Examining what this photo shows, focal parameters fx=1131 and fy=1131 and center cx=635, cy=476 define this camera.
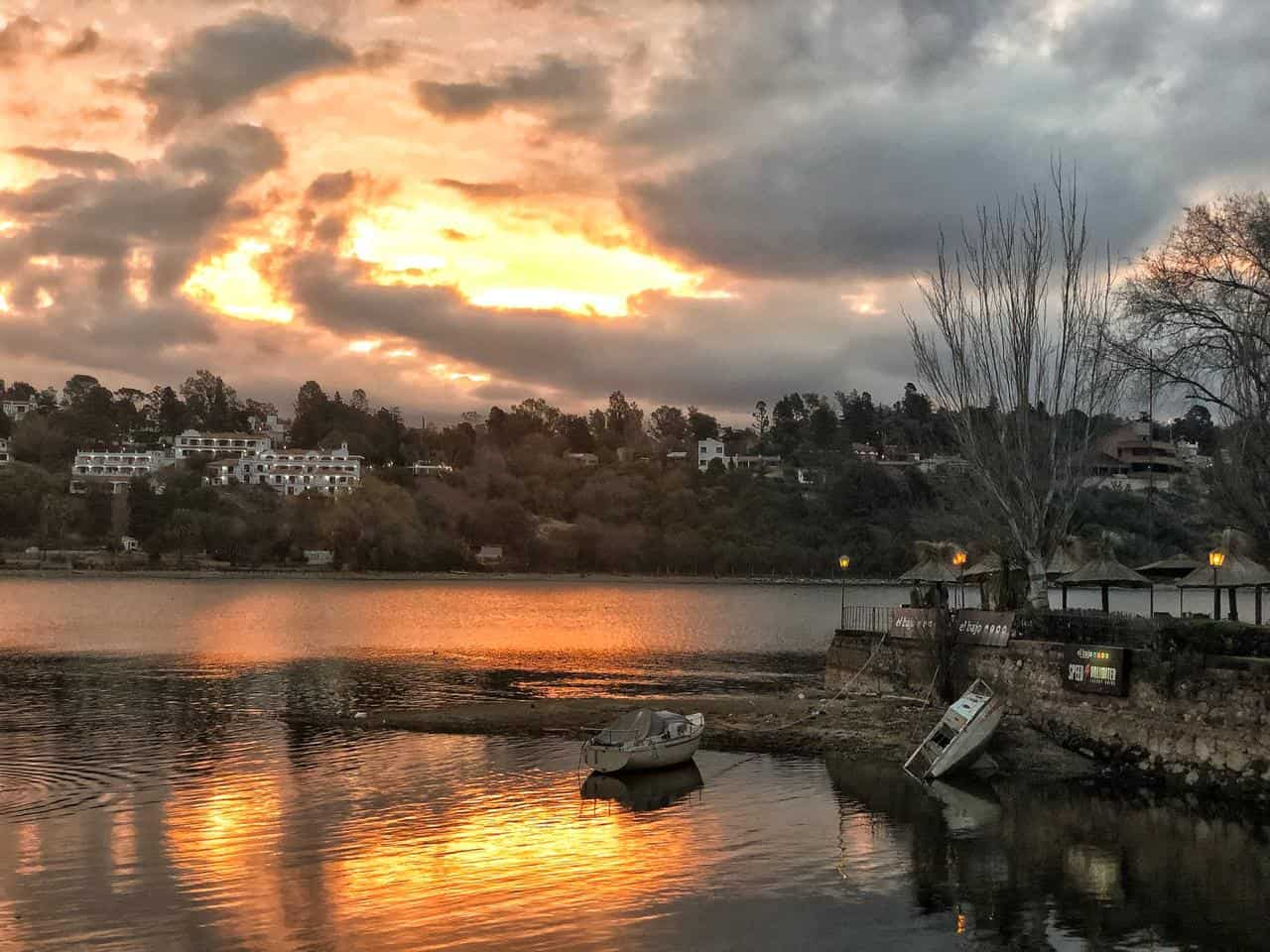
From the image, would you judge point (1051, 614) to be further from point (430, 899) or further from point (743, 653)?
point (743, 653)

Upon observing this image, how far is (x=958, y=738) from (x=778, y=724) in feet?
25.7

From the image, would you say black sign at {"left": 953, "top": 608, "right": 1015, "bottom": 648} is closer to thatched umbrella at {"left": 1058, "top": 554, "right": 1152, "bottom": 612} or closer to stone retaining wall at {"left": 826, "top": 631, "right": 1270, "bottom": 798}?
stone retaining wall at {"left": 826, "top": 631, "right": 1270, "bottom": 798}

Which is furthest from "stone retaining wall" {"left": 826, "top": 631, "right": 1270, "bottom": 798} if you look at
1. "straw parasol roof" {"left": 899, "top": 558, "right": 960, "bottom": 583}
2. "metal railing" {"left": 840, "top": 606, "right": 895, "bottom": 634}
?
"straw parasol roof" {"left": 899, "top": 558, "right": 960, "bottom": 583}

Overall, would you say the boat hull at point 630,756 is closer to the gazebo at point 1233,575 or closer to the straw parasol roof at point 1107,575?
the gazebo at point 1233,575

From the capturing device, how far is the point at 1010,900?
20.7 m

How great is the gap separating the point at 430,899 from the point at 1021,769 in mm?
18324

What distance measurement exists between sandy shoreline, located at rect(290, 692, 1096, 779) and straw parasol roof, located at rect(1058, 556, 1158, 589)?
24.1 feet

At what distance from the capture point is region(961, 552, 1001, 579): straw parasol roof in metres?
45.0

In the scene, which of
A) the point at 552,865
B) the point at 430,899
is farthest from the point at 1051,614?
the point at 430,899

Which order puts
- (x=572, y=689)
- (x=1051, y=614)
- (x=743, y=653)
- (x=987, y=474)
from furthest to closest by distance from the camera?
1. (x=743, y=653)
2. (x=572, y=689)
3. (x=987, y=474)
4. (x=1051, y=614)

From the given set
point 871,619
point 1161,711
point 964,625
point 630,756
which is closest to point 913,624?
point 964,625

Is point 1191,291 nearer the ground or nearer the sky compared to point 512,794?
nearer the sky

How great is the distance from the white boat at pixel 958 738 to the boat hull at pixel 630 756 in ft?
21.6

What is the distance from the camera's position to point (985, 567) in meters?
45.4
